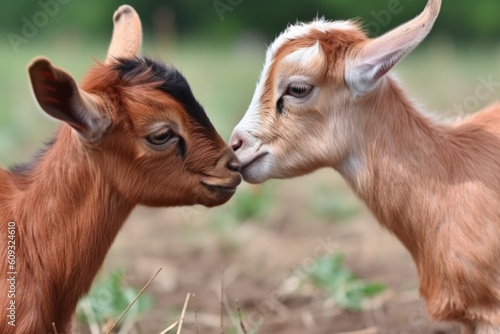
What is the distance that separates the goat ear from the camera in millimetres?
6195

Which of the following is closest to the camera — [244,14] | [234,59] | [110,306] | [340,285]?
[110,306]

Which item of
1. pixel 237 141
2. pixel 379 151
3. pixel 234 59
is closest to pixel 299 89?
pixel 237 141

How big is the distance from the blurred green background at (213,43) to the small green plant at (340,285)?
228 cm

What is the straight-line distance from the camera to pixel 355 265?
33.9 ft

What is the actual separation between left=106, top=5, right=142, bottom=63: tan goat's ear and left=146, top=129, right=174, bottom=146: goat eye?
108cm

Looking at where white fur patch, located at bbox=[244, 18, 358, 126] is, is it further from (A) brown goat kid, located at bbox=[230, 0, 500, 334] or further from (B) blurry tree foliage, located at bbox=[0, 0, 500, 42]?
(B) blurry tree foliage, located at bbox=[0, 0, 500, 42]

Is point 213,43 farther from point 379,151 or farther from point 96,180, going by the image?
point 96,180

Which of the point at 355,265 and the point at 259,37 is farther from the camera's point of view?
the point at 259,37

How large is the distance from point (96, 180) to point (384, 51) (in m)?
2.08

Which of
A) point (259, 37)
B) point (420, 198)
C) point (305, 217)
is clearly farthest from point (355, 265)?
point (259, 37)

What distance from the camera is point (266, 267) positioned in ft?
34.1

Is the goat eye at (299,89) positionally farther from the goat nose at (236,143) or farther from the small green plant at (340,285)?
the small green plant at (340,285)

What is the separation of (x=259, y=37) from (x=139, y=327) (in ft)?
88.7

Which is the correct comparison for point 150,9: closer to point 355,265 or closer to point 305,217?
point 305,217
